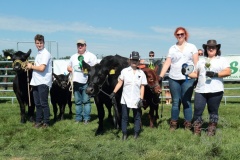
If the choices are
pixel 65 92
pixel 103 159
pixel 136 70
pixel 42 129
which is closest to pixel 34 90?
pixel 42 129

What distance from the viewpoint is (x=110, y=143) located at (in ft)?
19.5

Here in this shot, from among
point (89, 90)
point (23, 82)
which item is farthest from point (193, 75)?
point (23, 82)

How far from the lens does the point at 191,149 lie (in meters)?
5.43

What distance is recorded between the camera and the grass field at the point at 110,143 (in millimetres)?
5113

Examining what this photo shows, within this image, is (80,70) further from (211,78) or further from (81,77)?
(211,78)

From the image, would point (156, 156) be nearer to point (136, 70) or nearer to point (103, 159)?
point (103, 159)

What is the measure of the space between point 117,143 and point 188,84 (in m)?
2.10

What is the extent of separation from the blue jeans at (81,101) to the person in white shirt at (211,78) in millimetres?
3074

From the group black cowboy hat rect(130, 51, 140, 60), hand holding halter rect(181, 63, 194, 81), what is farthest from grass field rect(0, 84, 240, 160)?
black cowboy hat rect(130, 51, 140, 60)

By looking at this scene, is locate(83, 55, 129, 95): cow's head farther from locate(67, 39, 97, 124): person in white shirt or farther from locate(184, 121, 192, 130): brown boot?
locate(184, 121, 192, 130): brown boot

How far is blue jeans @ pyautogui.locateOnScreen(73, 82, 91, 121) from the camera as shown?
849 cm

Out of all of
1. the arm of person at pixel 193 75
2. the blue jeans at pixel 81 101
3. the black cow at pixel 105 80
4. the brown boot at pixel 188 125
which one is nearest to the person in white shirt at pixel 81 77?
the blue jeans at pixel 81 101

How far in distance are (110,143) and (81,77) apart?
281cm

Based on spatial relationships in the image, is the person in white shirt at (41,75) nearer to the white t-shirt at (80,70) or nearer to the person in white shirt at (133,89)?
the white t-shirt at (80,70)
